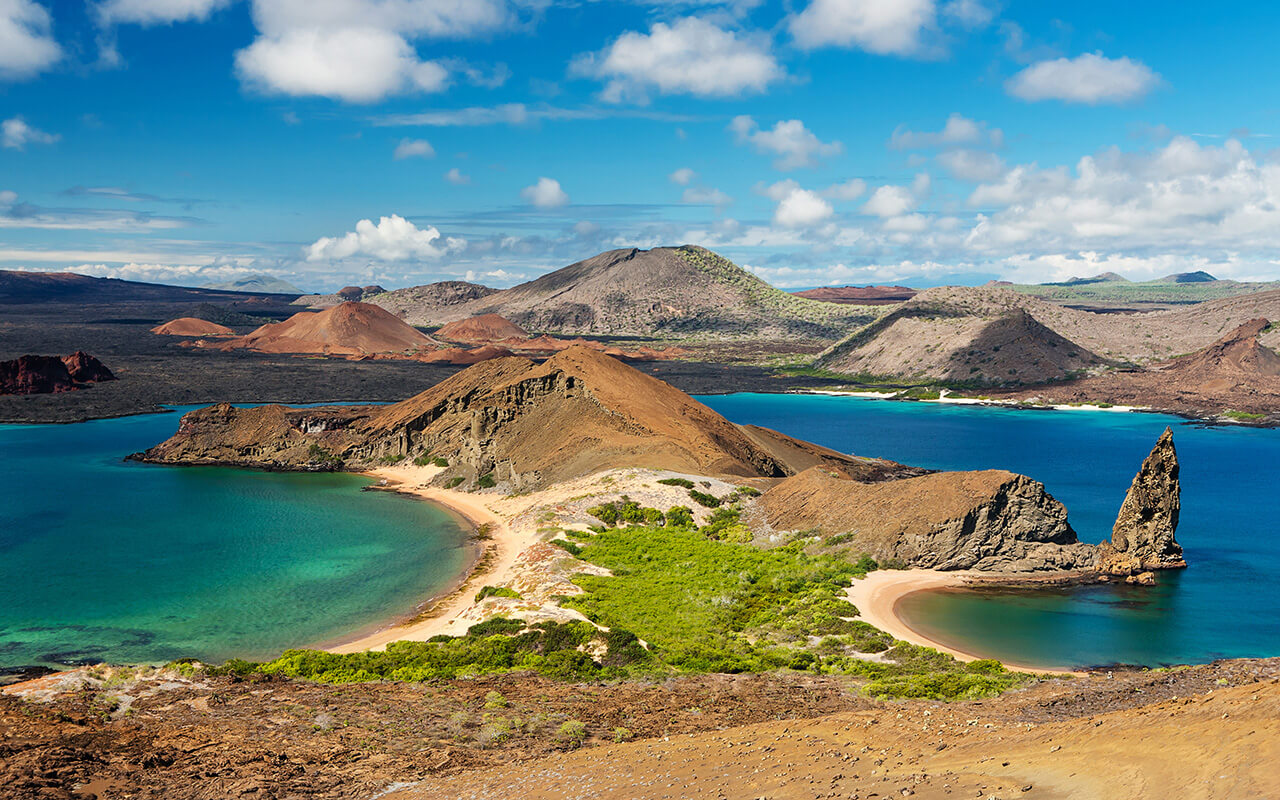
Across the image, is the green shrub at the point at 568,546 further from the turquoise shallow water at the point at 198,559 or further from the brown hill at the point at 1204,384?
the brown hill at the point at 1204,384

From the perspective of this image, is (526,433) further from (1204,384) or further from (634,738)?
(1204,384)

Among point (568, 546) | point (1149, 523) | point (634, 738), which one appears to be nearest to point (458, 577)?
point (568, 546)

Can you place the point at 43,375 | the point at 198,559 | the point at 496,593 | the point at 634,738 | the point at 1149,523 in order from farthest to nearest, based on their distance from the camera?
the point at 43,375
the point at 198,559
the point at 1149,523
the point at 496,593
the point at 634,738

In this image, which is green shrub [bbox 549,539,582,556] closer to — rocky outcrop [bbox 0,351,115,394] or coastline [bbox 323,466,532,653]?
coastline [bbox 323,466,532,653]

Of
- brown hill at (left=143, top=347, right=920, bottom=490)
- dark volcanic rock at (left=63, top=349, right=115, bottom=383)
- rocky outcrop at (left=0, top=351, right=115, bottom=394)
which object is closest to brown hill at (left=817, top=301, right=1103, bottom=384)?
brown hill at (left=143, top=347, right=920, bottom=490)

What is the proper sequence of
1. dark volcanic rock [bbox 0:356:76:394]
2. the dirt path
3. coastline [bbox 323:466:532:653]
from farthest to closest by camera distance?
dark volcanic rock [bbox 0:356:76:394] < coastline [bbox 323:466:532:653] < the dirt path

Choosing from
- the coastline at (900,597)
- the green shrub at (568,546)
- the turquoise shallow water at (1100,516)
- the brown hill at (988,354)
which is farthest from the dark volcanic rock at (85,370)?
the brown hill at (988,354)
